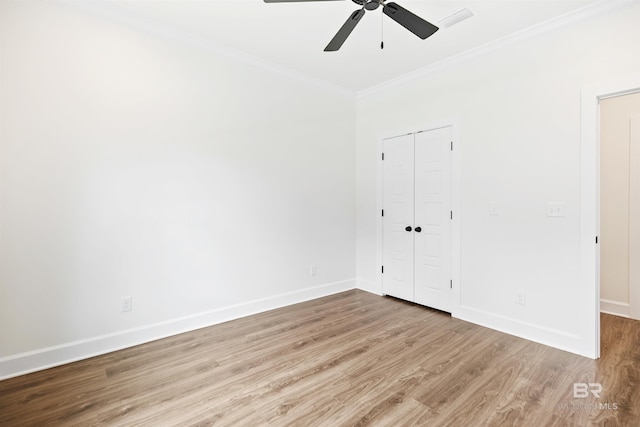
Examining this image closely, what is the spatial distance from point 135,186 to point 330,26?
7.31 ft

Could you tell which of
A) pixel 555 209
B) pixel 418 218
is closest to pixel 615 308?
pixel 555 209

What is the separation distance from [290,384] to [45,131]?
2.59 meters

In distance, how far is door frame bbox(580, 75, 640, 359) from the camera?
7.82ft

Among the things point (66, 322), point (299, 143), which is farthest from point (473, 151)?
point (66, 322)

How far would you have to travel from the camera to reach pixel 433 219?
3.46 metres

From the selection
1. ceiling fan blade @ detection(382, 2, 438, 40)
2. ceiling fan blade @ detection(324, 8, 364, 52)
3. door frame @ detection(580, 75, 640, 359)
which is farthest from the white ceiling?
door frame @ detection(580, 75, 640, 359)

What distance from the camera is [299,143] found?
12.3 feet

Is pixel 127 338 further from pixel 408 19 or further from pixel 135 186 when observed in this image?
pixel 408 19

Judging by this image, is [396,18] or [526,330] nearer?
[396,18]

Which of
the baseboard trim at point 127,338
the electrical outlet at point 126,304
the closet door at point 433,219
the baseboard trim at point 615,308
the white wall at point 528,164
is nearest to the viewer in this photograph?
the baseboard trim at point 127,338

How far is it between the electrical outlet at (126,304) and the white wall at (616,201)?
492 cm

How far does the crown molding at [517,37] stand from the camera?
91.3 inches

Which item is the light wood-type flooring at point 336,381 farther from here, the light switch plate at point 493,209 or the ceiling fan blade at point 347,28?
the ceiling fan blade at point 347,28

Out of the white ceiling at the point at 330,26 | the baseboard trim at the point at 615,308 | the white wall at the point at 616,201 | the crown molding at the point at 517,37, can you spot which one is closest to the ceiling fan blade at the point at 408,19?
the white ceiling at the point at 330,26
